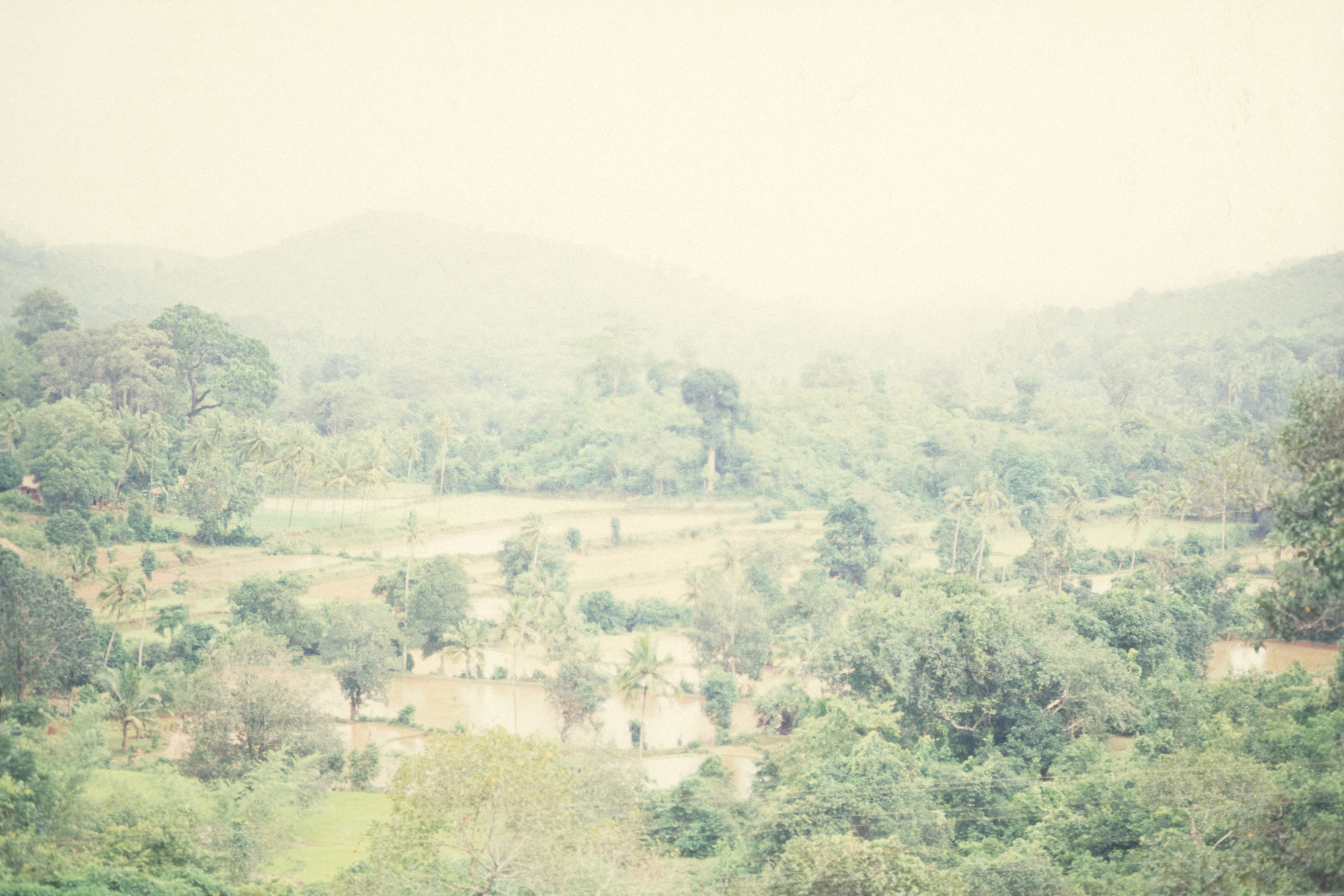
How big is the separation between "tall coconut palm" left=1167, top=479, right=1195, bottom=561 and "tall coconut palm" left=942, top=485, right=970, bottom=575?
12.0 feet

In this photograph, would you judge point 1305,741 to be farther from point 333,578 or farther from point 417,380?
point 417,380

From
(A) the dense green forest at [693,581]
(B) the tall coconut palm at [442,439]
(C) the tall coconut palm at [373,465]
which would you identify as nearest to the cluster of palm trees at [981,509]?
(A) the dense green forest at [693,581]

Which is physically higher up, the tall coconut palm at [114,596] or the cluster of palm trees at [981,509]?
the tall coconut palm at [114,596]

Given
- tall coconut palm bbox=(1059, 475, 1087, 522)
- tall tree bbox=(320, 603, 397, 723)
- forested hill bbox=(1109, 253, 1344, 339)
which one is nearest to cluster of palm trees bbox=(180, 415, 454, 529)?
tall tree bbox=(320, 603, 397, 723)

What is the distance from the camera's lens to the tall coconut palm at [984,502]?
1839 centimetres

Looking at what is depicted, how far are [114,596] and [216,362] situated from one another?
4.42 meters

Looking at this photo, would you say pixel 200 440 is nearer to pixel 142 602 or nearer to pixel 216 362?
pixel 216 362

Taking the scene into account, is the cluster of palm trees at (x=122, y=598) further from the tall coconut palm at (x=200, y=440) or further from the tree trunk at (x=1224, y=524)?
the tree trunk at (x=1224, y=524)

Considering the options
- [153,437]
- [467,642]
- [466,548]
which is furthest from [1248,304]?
[153,437]

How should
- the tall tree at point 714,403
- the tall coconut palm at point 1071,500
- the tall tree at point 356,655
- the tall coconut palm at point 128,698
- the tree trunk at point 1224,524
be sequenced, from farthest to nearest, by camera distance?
the tall tree at point 714,403, the tall coconut palm at point 1071,500, the tree trunk at point 1224,524, the tall tree at point 356,655, the tall coconut palm at point 128,698

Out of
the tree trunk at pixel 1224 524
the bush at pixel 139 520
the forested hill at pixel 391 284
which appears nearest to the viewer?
the bush at pixel 139 520

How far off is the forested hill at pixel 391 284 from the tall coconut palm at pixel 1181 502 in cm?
895

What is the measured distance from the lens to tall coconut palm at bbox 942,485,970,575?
1861cm

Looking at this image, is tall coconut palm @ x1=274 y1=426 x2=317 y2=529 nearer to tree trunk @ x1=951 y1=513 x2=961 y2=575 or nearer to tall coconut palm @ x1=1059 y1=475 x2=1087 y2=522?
tree trunk @ x1=951 y1=513 x2=961 y2=575
